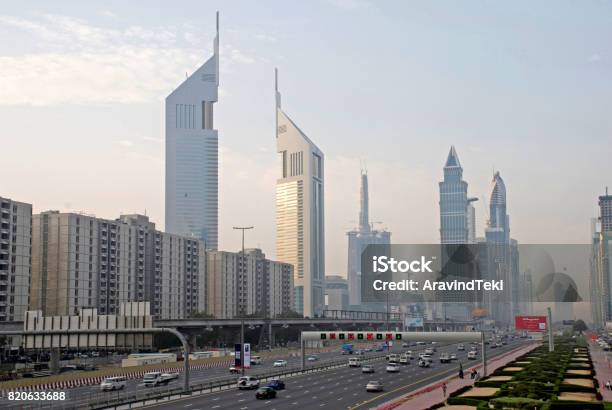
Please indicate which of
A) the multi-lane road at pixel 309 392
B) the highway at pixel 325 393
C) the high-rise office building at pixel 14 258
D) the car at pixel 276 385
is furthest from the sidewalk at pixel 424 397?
the high-rise office building at pixel 14 258

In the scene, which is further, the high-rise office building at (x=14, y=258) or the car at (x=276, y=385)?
the high-rise office building at (x=14, y=258)

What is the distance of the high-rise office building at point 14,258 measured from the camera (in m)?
174

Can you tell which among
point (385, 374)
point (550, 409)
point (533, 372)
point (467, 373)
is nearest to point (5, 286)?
point (385, 374)

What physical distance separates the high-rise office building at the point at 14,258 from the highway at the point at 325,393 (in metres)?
82.6

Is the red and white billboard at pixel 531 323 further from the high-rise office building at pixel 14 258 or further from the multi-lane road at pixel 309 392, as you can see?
the high-rise office building at pixel 14 258

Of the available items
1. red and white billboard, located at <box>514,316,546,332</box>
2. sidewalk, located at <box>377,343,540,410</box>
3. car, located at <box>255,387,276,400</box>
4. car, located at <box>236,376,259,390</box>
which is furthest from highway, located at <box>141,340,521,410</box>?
red and white billboard, located at <box>514,316,546,332</box>

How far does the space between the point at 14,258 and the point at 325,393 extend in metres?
111

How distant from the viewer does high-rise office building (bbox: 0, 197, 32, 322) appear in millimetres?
173688

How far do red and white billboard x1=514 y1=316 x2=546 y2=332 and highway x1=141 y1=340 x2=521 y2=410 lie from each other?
37907 millimetres

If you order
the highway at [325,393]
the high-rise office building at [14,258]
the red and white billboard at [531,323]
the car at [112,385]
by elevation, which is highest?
the high-rise office building at [14,258]

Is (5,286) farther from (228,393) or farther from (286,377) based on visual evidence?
(228,393)

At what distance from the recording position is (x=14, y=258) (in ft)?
581

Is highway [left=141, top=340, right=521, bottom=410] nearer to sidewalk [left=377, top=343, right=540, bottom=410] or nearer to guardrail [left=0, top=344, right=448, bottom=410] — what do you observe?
sidewalk [left=377, top=343, right=540, bottom=410]

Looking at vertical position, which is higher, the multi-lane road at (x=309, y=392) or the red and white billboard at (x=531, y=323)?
the red and white billboard at (x=531, y=323)
